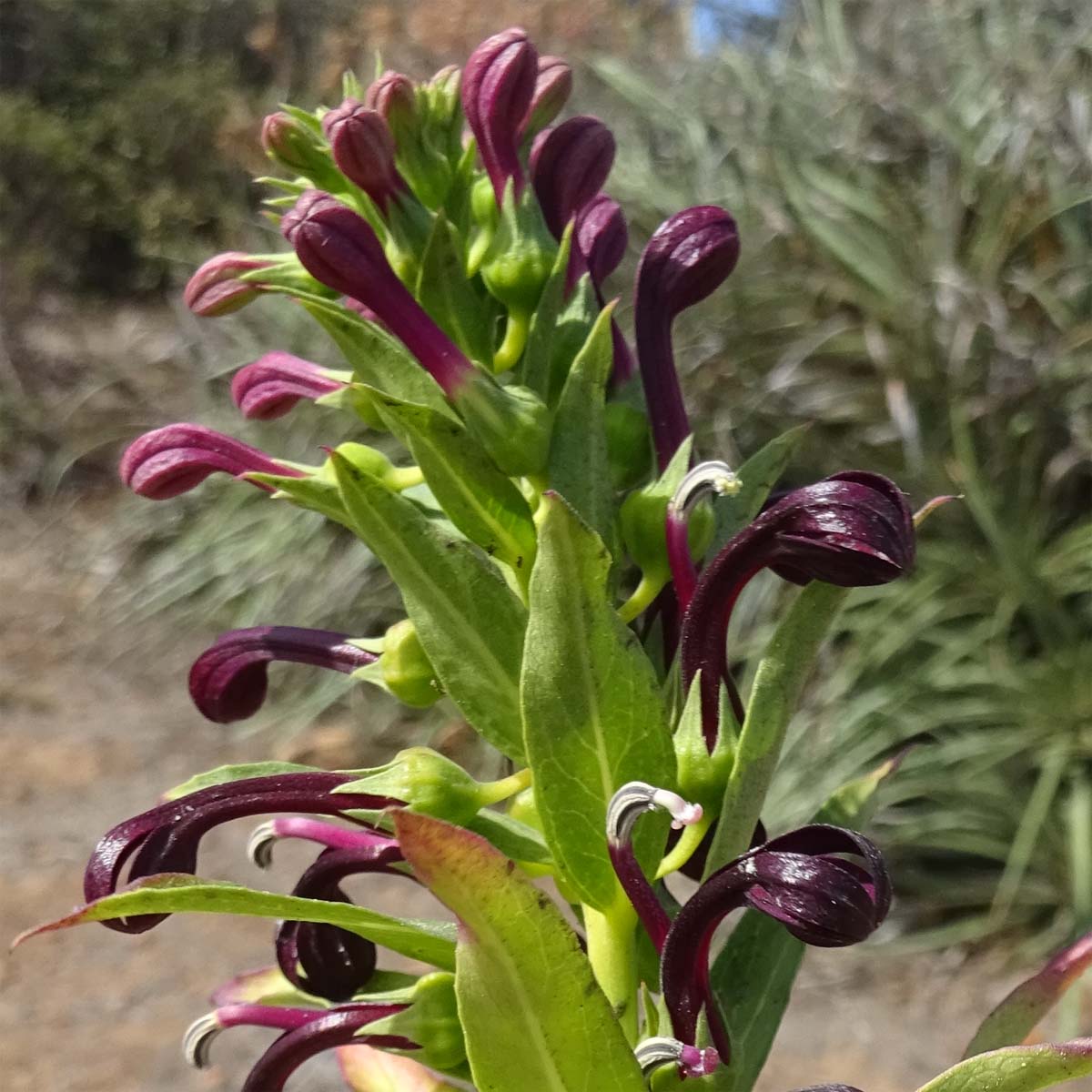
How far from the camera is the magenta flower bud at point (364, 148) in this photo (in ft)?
2.10

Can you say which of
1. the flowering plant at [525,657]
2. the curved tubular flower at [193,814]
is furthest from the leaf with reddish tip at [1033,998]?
the curved tubular flower at [193,814]

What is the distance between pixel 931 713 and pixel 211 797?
2365 millimetres

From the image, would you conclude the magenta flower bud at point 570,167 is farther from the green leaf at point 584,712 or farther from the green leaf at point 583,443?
the green leaf at point 584,712

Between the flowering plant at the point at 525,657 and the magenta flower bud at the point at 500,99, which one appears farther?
the magenta flower bud at the point at 500,99

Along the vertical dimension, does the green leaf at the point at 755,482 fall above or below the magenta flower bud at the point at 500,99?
below

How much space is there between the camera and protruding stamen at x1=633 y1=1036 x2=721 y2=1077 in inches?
19.8

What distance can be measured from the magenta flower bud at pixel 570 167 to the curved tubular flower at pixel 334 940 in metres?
0.39

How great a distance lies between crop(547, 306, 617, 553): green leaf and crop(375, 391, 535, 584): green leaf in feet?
0.08

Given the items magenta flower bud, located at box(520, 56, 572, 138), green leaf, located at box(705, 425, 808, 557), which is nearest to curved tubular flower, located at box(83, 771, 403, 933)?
green leaf, located at box(705, 425, 808, 557)

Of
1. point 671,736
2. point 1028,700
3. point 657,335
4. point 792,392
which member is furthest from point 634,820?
point 792,392

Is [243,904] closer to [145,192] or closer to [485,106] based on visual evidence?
[485,106]

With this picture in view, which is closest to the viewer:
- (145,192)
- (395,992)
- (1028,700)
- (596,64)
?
(395,992)

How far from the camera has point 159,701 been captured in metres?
4.30

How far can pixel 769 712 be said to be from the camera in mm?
543
